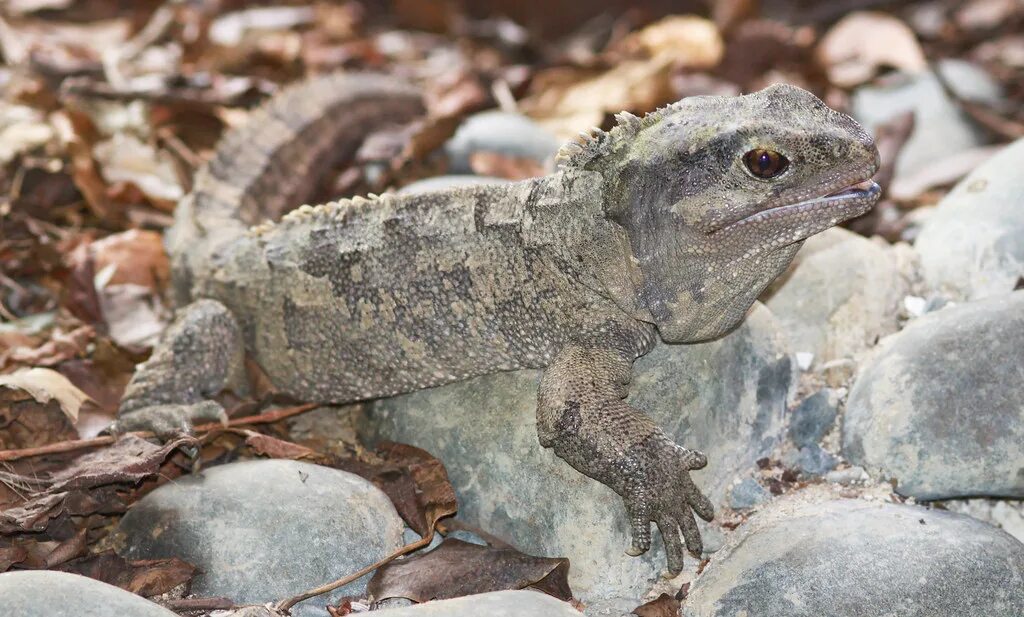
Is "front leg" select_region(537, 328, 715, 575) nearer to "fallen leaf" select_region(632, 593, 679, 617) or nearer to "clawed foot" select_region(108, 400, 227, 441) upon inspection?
"fallen leaf" select_region(632, 593, 679, 617)

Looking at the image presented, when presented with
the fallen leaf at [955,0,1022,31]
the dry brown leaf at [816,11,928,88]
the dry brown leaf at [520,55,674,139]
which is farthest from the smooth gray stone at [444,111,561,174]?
the fallen leaf at [955,0,1022,31]

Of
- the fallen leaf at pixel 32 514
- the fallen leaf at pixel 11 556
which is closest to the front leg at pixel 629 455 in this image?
the fallen leaf at pixel 32 514

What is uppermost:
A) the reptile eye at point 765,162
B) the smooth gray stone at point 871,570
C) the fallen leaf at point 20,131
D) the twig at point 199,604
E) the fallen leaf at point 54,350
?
the reptile eye at point 765,162

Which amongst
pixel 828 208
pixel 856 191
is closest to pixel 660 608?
pixel 828 208

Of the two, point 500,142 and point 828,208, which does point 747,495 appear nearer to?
point 828,208

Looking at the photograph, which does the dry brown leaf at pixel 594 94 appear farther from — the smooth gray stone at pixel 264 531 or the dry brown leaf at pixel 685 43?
the smooth gray stone at pixel 264 531

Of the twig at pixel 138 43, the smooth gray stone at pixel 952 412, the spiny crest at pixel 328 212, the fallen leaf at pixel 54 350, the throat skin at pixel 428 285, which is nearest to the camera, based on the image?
the smooth gray stone at pixel 952 412

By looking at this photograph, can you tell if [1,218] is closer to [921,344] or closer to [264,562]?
[264,562]
